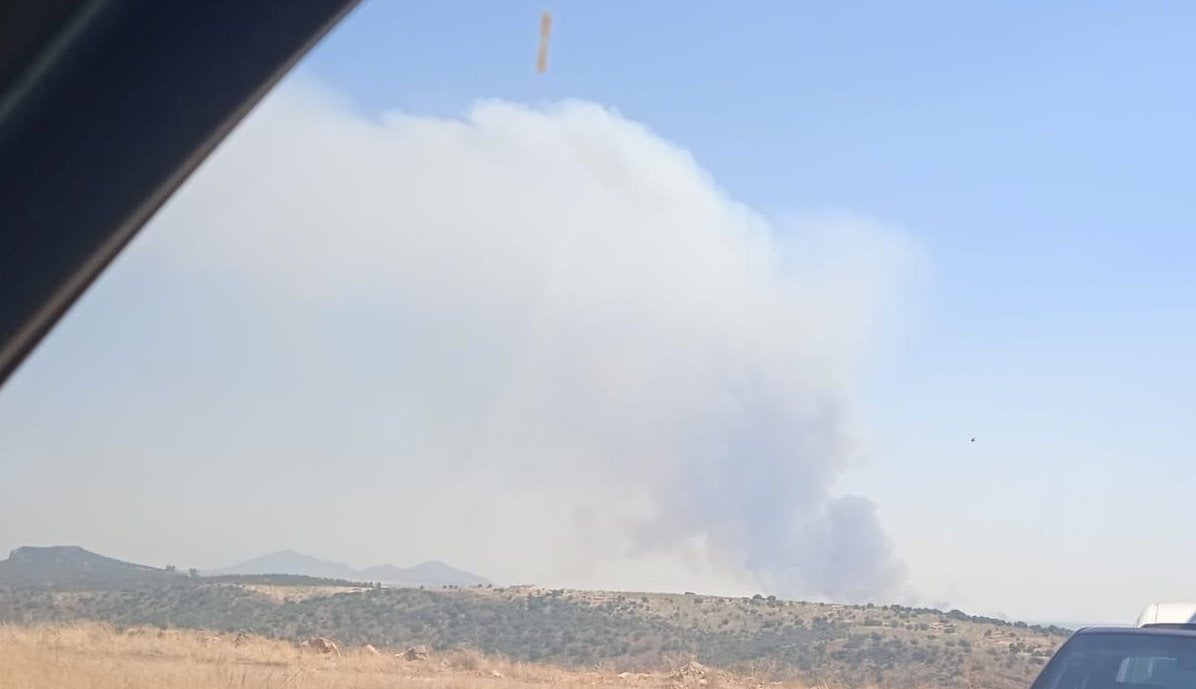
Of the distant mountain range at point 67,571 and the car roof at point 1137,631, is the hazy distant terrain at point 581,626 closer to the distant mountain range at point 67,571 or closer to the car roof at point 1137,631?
the distant mountain range at point 67,571

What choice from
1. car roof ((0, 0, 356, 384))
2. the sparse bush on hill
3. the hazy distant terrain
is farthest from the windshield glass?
the hazy distant terrain

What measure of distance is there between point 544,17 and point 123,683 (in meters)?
16.0

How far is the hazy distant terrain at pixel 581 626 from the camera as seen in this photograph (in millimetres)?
29281

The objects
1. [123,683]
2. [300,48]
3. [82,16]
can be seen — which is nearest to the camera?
[82,16]

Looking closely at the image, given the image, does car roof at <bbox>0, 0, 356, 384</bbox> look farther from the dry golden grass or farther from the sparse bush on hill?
the sparse bush on hill

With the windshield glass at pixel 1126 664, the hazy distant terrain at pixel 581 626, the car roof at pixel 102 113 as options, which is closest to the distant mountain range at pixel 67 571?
the hazy distant terrain at pixel 581 626

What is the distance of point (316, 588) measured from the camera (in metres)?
39.4

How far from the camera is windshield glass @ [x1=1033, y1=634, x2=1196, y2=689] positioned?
8.86m

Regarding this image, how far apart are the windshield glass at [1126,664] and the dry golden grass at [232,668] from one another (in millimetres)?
12032

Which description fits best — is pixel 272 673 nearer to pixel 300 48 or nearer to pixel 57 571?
pixel 57 571

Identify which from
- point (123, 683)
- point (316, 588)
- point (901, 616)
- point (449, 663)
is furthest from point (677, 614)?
point (123, 683)

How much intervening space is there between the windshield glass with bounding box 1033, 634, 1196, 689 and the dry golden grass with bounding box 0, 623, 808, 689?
1203 cm

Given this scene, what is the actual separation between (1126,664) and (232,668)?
1694cm

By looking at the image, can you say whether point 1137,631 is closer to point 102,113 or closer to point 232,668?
point 102,113
